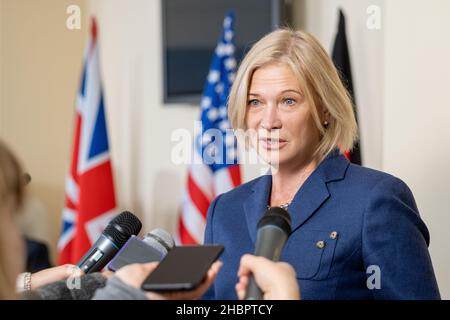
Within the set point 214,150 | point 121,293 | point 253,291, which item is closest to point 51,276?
point 121,293

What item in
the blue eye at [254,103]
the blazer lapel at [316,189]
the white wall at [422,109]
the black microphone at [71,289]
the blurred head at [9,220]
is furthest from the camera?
the white wall at [422,109]

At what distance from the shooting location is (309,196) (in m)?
1.71

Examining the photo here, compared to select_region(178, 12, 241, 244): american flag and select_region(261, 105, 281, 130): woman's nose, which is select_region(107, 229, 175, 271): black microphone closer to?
select_region(261, 105, 281, 130): woman's nose

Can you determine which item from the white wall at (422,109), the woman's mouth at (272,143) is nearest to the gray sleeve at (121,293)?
the woman's mouth at (272,143)

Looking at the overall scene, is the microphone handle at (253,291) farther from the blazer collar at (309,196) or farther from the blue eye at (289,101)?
the blue eye at (289,101)

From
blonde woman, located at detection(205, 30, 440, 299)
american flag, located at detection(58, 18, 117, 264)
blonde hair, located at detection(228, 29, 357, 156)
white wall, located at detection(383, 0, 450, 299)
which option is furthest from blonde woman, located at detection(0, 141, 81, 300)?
american flag, located at detection(58, 18, 117, 264)

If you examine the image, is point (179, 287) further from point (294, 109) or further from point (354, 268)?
point (294, 109)

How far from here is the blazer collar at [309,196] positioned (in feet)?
5.55

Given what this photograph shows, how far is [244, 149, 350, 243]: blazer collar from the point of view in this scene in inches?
66.6

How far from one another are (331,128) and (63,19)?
317 cm

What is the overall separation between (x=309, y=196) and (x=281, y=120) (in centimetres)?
19

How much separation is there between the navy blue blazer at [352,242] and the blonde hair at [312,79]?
7 cm
